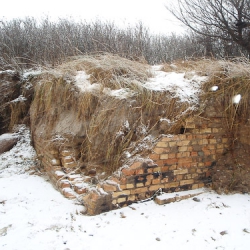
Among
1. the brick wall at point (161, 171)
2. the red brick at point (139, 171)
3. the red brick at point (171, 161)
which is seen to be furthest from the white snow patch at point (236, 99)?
the red brick at point (139, 171)

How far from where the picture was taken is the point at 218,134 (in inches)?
143

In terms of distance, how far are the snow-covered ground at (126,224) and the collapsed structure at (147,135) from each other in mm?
227

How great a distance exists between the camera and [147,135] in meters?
3.42

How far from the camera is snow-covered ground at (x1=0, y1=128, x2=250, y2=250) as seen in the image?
2416 millimetres

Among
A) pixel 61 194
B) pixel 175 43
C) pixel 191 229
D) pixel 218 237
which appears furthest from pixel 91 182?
pixel 175 43

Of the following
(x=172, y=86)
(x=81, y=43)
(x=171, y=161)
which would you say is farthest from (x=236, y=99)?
(x=81, y=43)

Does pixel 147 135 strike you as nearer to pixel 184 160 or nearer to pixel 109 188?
pixel 184 160

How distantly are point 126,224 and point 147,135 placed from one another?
119 cm

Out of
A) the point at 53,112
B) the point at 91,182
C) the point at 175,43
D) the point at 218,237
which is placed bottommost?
the point at 218,237

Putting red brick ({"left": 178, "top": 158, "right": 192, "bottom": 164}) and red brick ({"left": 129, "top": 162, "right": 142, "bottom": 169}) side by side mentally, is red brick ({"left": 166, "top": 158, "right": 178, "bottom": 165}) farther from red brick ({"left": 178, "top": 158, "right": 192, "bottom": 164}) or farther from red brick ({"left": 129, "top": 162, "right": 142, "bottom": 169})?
red brick ({"left": 129, "top": 162, "right": 142, "bottom": 169})

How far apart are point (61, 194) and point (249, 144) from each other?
9.03 ft

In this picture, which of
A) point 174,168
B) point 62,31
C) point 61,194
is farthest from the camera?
point 62,31

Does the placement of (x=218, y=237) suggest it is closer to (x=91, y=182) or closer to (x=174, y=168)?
(x=174, y=168)

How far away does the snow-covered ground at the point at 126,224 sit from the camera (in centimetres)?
242
